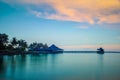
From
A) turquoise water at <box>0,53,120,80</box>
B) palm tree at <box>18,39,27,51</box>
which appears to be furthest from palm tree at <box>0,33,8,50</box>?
turquoise water at <box>0,53,120,80</box>

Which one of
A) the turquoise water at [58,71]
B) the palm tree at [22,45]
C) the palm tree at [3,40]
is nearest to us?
the turquoise water at [58,71]

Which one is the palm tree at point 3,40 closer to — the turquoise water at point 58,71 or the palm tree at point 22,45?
the palm tree at point 22,45

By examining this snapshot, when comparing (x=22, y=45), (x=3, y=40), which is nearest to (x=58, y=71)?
(x=3, y=40)

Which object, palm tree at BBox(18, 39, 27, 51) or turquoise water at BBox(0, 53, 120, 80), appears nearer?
turquoise water at BBox(0, 53, 120, 80)

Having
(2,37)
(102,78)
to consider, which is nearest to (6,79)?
(102,78)

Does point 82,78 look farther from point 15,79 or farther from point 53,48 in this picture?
point 53,48

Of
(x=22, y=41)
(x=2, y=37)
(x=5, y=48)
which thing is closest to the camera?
(x=2, y=37)

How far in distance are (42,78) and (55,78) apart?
38.3 inches

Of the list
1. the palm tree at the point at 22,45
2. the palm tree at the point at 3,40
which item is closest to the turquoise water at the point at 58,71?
the palm tree at the point at 3,40

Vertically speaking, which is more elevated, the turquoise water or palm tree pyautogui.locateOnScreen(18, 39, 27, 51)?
palm tree pyautogui.locateOnScreen(18, 39, 27, 51)

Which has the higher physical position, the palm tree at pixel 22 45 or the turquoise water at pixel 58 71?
the palm tree at pixel 22 45

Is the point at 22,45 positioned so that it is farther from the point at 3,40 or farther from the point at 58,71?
the point at 58,71

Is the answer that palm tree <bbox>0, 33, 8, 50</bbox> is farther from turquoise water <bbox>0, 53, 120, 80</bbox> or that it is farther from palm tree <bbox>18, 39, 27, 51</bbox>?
turquoise water <bbox>0, 53, 120, 80</bbox>

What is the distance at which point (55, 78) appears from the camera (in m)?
15.2
